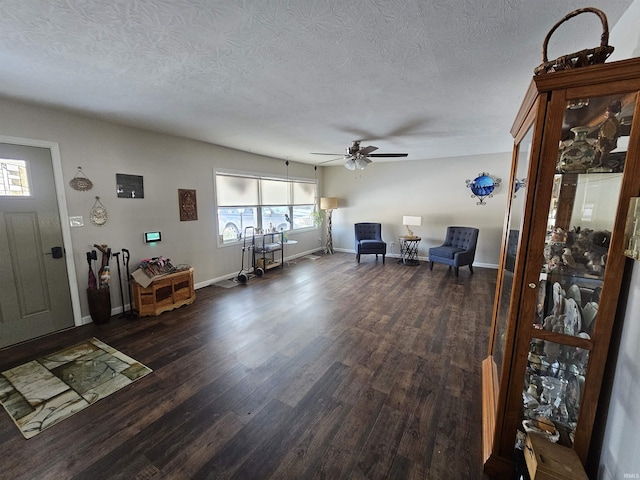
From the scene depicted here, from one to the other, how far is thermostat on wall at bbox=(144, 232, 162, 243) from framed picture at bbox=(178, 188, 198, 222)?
45 centimetres

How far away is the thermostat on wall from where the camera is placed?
3.77 metres

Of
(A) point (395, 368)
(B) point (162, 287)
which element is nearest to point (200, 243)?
(B) point (162, 287)

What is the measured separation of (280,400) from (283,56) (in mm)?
2486

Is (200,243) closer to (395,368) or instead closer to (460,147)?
(395,368)

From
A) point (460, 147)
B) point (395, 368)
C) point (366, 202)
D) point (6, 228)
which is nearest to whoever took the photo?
point (395, 368)

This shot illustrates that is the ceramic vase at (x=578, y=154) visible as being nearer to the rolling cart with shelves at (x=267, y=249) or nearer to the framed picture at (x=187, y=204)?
the framed picture at (x=187, y=204)

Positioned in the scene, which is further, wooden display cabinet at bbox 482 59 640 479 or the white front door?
the white front door

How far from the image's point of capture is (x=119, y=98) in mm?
2525

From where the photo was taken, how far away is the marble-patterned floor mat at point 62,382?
1.90 metres

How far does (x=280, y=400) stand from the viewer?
2.02 metres

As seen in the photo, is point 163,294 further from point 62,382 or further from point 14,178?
point 14,178

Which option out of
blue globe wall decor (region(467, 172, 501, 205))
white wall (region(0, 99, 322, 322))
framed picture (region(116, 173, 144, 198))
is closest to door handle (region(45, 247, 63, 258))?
white wall (region(0, 99, 322, 322))

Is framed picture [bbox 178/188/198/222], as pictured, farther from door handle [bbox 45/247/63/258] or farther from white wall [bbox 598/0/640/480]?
white wall [bbox 598/0/640/480]

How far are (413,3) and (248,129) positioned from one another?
2709 mm
